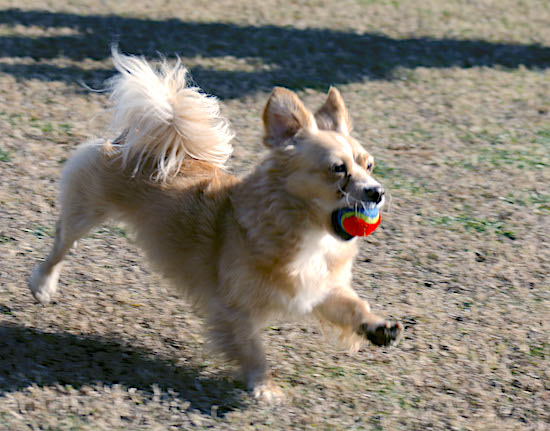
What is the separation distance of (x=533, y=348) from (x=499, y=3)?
9857mm

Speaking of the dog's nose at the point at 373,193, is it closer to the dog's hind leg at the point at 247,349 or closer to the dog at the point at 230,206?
the dog at the point at 230,206

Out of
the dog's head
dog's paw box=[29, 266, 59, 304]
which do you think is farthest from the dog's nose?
dog's paw box=[29, 266, 59, 304]

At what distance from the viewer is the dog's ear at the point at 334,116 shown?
13.6 ft

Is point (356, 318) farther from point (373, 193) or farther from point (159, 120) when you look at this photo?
point (159, 120)

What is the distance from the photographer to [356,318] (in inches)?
153

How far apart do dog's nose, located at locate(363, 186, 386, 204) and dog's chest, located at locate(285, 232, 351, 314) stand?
12.0 inches

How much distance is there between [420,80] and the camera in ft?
→ 31.3

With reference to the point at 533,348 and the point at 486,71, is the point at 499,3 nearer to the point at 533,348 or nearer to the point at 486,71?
the point at 486,71

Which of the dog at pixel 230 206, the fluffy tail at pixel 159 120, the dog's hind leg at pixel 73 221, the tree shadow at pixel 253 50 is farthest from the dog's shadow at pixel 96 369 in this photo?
the tree shadow at pixel 253 50

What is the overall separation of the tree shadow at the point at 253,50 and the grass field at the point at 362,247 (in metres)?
0.04

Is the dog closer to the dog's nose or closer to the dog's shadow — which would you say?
the dog's nose

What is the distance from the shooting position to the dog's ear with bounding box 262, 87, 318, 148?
385 cm

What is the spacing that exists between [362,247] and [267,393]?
205 centimetres

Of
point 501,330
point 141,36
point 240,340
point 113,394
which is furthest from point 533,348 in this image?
point 141,36
